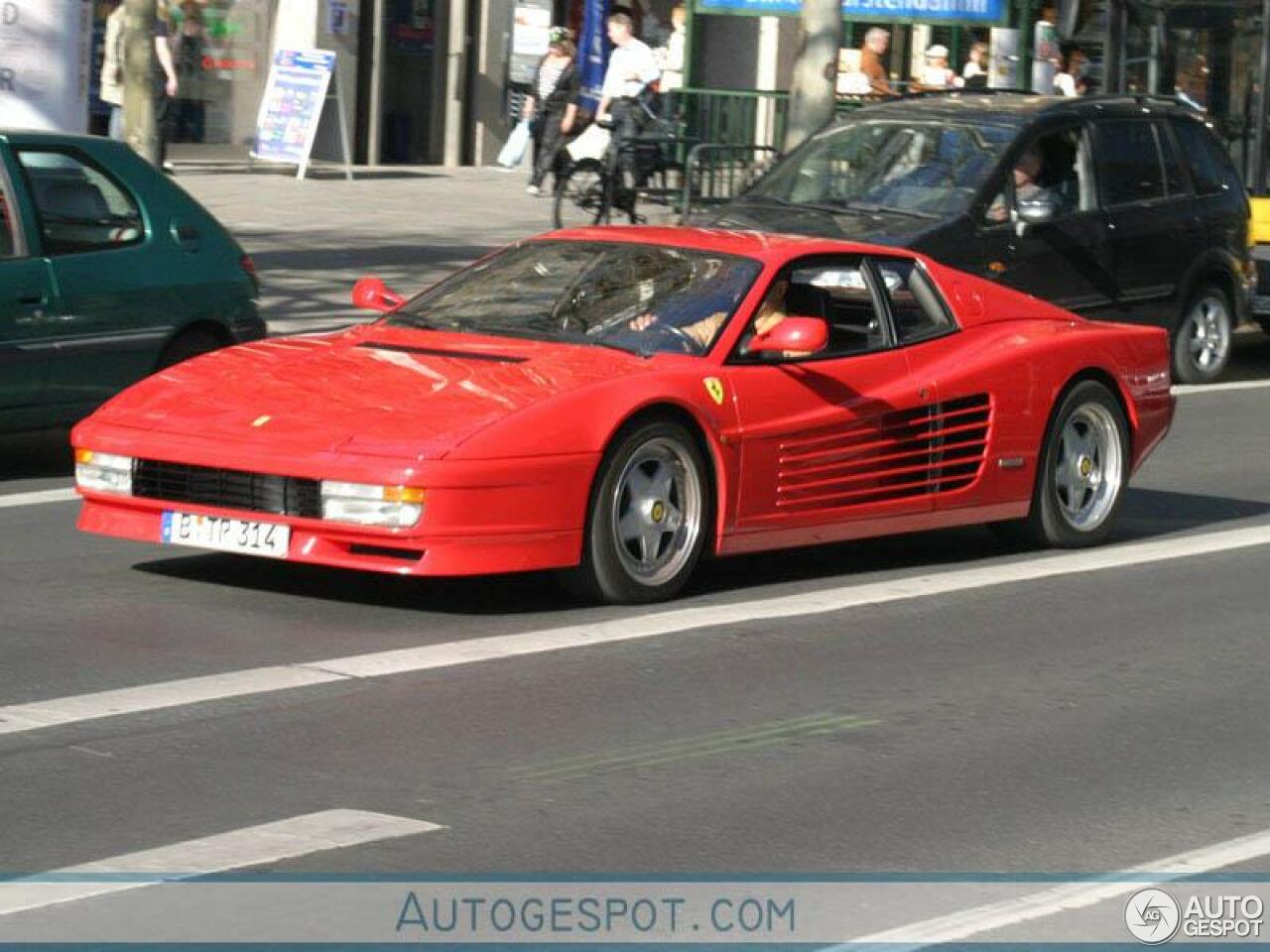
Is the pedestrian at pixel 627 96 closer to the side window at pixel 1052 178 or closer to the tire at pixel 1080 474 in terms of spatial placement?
the side window at pixel 1052 178

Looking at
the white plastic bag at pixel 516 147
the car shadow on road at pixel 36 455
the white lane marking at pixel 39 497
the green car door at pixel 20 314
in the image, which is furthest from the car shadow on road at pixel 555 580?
the white plastic bag at pixel 516 147

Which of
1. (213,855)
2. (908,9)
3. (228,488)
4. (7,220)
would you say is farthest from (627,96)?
(213,855)

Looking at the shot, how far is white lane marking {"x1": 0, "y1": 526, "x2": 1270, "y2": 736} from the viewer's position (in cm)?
747

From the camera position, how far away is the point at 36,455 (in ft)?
43.3

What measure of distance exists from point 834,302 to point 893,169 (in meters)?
6.16

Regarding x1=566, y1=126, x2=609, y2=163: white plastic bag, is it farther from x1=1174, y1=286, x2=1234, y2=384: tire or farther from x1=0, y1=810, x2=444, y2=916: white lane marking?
x1=0, y1=810, x2=444, y2=916: white lane marking

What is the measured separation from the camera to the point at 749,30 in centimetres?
3231

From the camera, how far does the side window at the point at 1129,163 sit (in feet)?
56.1

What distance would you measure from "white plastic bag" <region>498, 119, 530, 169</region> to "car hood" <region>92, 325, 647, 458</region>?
21144 mm

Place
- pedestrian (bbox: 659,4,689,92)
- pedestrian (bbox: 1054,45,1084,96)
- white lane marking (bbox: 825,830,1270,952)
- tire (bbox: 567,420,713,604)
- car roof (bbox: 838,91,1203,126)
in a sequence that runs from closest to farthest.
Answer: white lane marking (bbox: 825,830,1270,952) → tire (bbox: 567,420,713,604) → car roof (bbox: 838,91,1203,126) → pedestrian (bbox: 1054,45,1084,96) → pedestrian (bbox: 659,4,689,92)

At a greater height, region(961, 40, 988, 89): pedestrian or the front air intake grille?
region(961, 40, 988, 89): pedestrian

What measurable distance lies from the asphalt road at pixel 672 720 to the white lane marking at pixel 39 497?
68 centimetres

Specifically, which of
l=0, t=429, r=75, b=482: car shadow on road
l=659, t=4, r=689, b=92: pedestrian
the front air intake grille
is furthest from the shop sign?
the front air intake grille

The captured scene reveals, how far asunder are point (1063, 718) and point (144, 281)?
618cm
